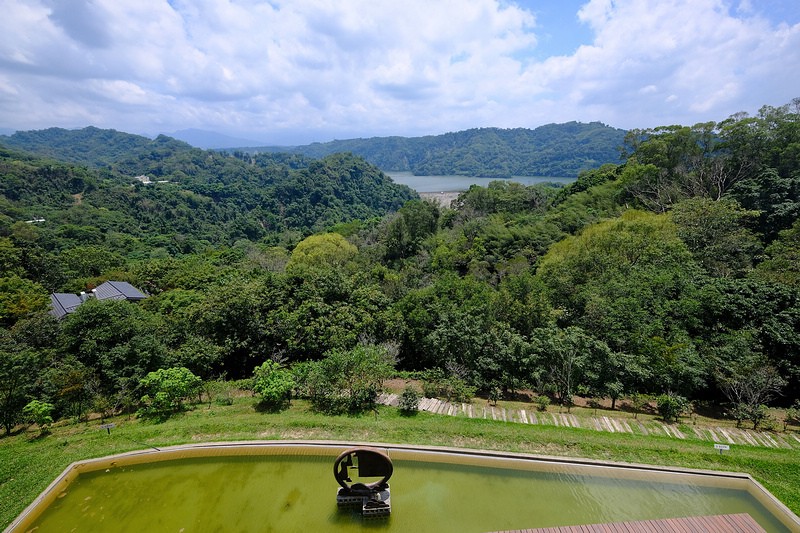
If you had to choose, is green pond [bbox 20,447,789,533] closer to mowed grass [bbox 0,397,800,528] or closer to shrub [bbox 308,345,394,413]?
mowed grass [bbox 0,397,800,528]

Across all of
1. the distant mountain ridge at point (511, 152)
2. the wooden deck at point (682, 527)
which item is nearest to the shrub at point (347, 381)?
the wooden deck at point (682, 527)

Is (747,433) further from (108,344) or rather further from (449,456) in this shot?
(108,344)

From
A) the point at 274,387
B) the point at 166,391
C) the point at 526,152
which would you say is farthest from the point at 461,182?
the point at 166,391

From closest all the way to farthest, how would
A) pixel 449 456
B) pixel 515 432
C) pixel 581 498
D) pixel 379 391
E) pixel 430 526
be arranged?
pixel 430 526, pixel 581 498, pixel 449 456, pixel 515 432, pixel 379 391

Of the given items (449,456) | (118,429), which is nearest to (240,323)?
(118,429)

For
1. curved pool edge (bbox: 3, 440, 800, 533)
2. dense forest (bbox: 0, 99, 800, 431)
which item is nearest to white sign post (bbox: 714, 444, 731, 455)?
curved pool edge (bbox: 3, 440, 800, 533)

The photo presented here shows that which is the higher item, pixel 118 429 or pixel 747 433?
pixel 747 433

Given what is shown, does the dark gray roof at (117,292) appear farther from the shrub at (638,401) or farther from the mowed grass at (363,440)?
the shrub at (638,401)
